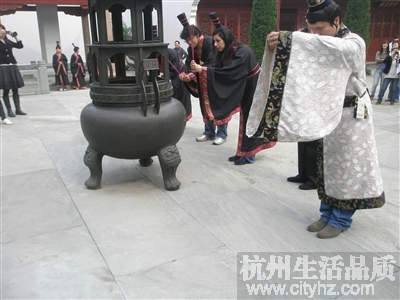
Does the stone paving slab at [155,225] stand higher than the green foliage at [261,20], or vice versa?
the green foliage at [261,20]

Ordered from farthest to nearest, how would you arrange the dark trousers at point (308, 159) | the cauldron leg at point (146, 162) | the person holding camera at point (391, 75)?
the person holding camera at point (391, 75)
the cauldron leg at point (146, 162)
the dark trousers at point (308, 159)

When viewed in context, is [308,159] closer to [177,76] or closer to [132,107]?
[132,107]

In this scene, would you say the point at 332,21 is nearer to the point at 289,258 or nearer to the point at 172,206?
the point at 289,258

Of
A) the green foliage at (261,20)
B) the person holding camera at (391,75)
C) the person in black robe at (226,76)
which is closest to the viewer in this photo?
the person in black robe at (226,76)

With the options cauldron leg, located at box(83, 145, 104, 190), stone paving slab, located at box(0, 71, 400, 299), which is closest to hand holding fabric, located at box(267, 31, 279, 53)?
stone paving slab, located at box(0, 71, 400, 299)

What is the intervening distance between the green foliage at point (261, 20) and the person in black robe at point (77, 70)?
5990 millimetres

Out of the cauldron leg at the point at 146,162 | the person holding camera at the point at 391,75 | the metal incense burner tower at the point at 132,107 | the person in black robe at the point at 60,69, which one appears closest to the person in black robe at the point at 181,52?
the cauldron leg at the point at 146,162

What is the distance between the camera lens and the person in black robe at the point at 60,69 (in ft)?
38.1

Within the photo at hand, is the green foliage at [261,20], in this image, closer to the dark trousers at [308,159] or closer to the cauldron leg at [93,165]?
the dark trousers at [308,159]

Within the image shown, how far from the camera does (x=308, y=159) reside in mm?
3797

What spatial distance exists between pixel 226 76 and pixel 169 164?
1.22 metres

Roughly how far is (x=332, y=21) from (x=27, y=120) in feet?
20.2

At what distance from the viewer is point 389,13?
17.7 metres

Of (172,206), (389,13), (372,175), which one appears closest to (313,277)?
(372,175)
